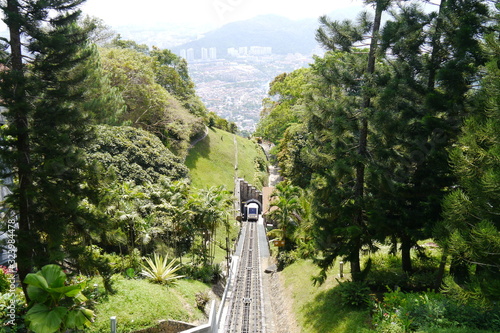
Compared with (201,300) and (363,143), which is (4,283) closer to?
(201,300)

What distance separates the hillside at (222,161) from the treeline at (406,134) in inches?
804

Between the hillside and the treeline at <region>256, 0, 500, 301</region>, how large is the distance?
67.0 ft

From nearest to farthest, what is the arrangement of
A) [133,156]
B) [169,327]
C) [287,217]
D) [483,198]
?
[483,198] < [169,327] < [133,156] < [287,217]

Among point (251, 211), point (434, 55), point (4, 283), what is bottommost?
point (251, 211)

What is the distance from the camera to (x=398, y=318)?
324 inches

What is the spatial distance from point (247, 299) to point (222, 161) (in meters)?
24.9

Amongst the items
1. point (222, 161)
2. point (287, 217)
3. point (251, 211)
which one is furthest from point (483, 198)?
point (222, 161)

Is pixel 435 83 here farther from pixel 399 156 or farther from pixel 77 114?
pixel 77 114

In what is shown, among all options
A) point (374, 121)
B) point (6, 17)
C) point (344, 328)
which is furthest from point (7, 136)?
point (344, 328)

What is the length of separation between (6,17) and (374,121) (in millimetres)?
9819

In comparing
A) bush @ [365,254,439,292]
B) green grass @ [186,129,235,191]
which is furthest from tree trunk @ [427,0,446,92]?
green grass @ [186,129,235,191]

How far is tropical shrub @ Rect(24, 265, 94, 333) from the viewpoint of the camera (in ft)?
22.8

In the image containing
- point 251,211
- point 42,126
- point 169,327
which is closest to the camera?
point 42,126

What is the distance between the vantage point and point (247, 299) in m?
17.4
